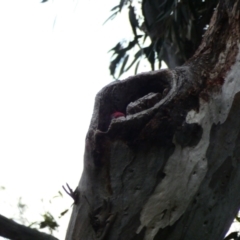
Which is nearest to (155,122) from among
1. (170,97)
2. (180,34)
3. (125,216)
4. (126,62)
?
(170,97)

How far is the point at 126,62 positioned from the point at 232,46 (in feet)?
6.85

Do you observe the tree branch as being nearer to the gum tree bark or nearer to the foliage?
the gum tree bark

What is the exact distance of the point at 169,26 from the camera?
287 centimetres

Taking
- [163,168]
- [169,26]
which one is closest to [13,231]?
[163,168]

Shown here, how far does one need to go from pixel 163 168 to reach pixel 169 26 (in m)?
1.62

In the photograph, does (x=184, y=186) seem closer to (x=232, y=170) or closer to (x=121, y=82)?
(x=232, y=170)

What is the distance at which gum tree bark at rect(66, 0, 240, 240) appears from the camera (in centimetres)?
132

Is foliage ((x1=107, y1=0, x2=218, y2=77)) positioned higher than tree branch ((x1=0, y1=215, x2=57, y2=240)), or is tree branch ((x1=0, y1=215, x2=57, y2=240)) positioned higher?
foliage ((x1=107, y1=0, x2=218, y2=77))

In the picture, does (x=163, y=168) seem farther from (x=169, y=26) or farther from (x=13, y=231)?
(x=169, y=26)

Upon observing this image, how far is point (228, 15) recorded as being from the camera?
1.58 metres

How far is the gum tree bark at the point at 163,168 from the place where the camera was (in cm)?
132

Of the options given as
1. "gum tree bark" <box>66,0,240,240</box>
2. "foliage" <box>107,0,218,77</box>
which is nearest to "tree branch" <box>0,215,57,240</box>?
"gum tree bark" <box>66,0,240,240</box>

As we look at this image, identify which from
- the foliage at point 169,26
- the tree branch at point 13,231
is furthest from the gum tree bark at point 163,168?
the foliage at point 169,26

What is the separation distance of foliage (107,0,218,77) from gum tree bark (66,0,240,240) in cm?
135
